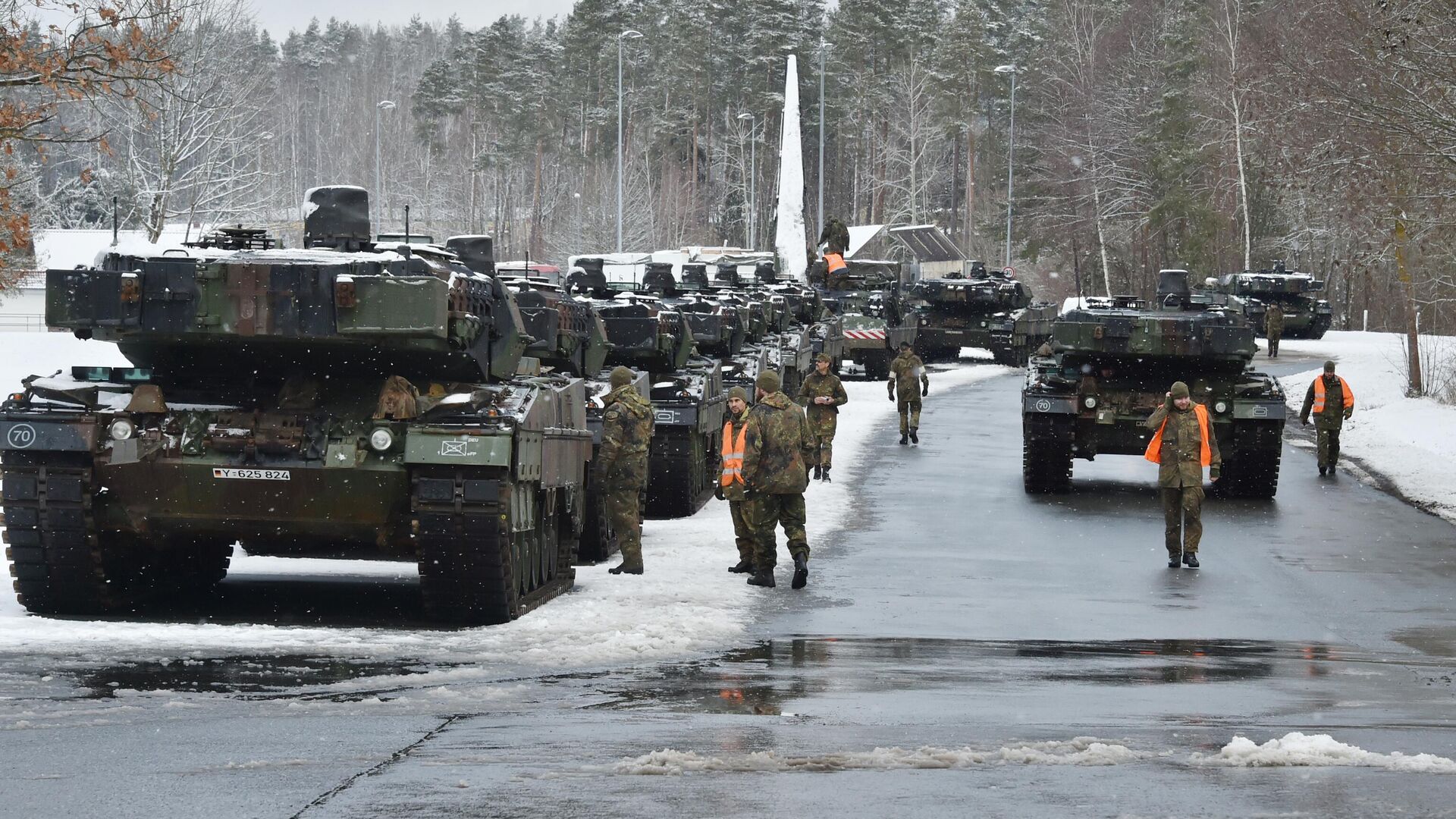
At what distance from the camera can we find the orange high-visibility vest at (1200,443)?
15.8 m

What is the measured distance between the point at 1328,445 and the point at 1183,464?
8.93 meters

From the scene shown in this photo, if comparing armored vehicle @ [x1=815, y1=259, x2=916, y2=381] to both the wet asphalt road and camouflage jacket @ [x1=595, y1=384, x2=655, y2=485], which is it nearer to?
the wet asphalt road

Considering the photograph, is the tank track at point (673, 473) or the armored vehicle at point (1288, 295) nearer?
the tank track at point (673, 473)

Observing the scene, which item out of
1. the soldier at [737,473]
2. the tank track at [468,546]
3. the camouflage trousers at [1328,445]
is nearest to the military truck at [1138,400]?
the camouflage trousers at [1328,445]

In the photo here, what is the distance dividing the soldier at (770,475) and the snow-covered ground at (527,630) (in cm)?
23

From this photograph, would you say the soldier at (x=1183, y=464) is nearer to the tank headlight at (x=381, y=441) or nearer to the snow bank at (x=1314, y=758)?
the tank headlight at (x=381, y=441)

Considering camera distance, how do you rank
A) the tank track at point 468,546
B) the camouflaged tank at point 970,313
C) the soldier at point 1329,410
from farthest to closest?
the camouflaged tank at point 970,313, the soldier at point 1329,410, the tank track at point 468,546

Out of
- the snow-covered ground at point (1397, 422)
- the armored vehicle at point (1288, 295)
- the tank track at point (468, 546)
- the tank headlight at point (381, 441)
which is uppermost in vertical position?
the armored vehicle at point (1288, 295)

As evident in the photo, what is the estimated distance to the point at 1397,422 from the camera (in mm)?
30562

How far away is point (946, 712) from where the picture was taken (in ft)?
28.1

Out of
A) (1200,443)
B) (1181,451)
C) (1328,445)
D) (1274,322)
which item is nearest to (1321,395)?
(1328,445)

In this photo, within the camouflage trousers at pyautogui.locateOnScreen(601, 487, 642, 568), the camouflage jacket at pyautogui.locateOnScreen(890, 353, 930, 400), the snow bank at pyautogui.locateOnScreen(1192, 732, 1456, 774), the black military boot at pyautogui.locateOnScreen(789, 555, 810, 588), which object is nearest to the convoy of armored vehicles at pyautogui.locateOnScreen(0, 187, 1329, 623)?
the camouflage trousers at pyautogui.locateOnScreen(601, 487, 642, 568)

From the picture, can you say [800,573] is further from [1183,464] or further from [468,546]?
[1183,464]

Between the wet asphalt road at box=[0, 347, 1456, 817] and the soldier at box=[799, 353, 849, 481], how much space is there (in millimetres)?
5791
